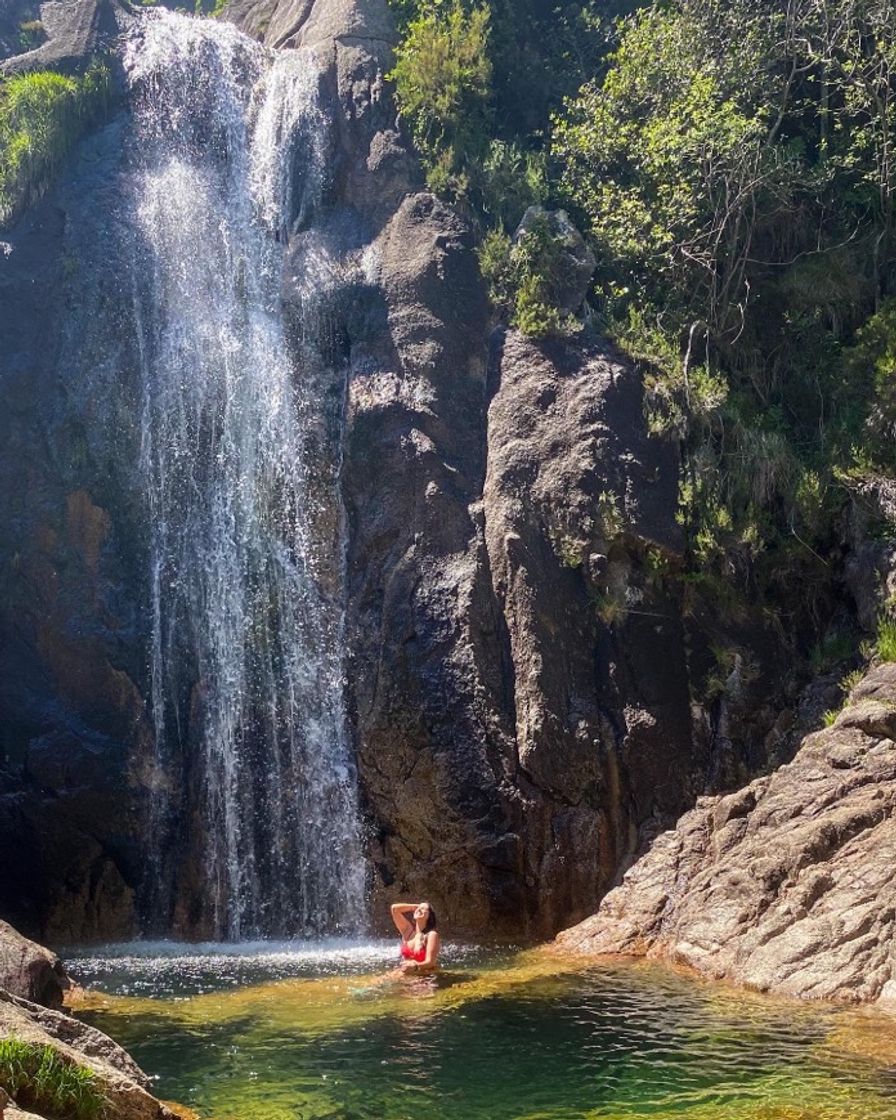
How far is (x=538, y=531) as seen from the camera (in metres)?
17.2

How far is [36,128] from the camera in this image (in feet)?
68.2

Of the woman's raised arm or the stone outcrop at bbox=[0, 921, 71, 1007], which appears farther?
the woman's raised arm

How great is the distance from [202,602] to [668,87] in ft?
39.4

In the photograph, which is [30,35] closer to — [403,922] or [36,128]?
[36,128]

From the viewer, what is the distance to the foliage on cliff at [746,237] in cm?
1766

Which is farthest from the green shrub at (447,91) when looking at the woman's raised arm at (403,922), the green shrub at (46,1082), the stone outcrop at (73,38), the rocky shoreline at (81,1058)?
the green shrub at (46,1082)

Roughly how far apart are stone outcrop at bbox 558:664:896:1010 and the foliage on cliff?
4.11 m

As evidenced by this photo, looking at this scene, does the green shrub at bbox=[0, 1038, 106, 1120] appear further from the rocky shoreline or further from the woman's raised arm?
the woman's raised arm

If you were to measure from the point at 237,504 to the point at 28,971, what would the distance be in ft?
30.2

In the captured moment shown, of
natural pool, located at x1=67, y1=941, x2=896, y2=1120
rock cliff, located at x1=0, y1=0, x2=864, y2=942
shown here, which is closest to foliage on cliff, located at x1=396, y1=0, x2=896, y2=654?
rock cliff, located at x1=0, y1=0, x2=864, y2=942

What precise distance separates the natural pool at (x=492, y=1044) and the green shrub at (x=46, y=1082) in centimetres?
205

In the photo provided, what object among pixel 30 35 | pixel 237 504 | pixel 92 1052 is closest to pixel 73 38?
pixel 30 35

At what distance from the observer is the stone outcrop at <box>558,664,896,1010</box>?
36.3ft

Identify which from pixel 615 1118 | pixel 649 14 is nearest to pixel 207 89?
pixel 649 14
